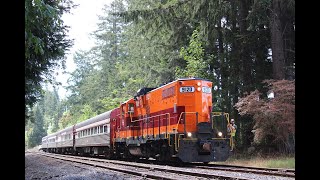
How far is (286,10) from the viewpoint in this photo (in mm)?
19125

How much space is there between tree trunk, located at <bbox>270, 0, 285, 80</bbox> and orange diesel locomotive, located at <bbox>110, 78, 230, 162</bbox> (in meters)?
5.41

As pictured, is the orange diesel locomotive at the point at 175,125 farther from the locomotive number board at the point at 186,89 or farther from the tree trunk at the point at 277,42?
the tree trunk at the point at 277,42

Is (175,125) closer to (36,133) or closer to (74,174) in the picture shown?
(74,174)

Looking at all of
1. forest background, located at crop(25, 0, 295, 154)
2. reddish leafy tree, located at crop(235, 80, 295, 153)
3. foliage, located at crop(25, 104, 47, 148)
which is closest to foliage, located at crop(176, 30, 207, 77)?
forest background, located at crop(25, 0, 295, 154)

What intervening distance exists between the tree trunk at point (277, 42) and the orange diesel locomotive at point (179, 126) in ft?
17.7

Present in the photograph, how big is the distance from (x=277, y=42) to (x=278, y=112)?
4985mm

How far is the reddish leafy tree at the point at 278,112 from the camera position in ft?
48.0

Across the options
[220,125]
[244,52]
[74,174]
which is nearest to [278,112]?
[220,125]

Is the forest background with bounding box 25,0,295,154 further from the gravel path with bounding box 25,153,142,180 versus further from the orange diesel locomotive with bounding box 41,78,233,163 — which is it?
the gravel path with bounding box 25,153,142,180

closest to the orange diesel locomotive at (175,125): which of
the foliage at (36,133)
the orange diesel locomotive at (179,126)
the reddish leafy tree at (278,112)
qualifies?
the orange diesel locomotive at (179,126)
